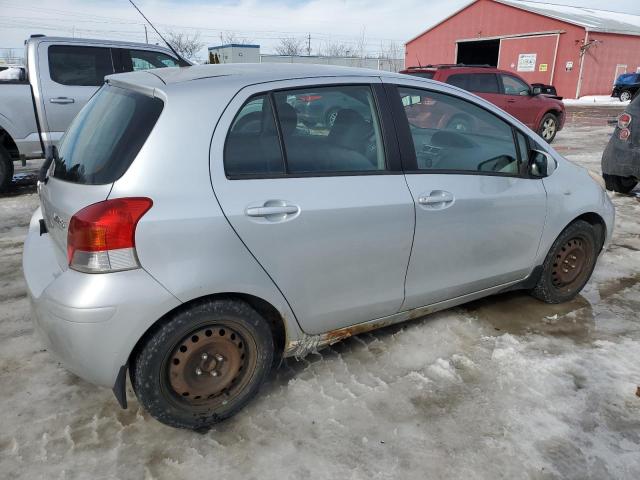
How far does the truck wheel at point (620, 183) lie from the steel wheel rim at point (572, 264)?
157 inches

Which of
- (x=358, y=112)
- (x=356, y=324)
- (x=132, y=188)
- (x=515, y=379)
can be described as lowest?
(x=515, y=379)

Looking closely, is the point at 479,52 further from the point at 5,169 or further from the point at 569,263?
the point at 569,263

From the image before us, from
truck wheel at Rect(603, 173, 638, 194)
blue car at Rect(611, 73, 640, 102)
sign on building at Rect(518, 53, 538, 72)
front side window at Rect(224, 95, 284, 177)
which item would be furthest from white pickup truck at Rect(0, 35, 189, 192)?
sign on building at Rect(518, 53, 538, 72)

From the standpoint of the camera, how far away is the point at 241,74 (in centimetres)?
240

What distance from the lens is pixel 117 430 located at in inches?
93.9

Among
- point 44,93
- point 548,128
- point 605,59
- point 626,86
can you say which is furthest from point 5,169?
point 605,59

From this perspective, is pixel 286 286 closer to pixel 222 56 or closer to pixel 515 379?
pixel 515 379

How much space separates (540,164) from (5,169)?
6.70m

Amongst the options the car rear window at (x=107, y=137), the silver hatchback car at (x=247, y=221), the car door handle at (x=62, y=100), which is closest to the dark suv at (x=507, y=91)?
the car door handle at (x=62, y=100)

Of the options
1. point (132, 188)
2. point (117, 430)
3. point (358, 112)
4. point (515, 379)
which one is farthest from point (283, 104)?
point (515, 379)

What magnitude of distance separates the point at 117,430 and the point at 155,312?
0.78 meters

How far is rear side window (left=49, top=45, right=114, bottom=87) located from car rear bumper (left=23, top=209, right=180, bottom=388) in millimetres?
5707

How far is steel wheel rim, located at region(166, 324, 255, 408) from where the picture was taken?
7.27 ft

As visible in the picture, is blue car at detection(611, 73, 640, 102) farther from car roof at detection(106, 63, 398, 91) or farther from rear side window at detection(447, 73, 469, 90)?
car roof at detection(106, 63, 398, 91)
